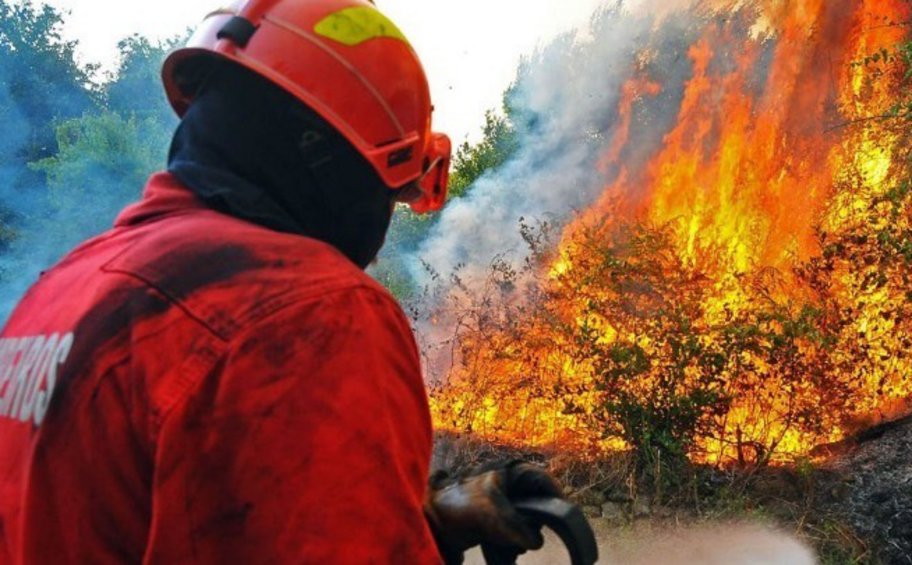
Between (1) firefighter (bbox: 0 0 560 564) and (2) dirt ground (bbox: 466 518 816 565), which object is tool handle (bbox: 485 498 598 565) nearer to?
(1) firefighter (bbox: 0 0 560 564)

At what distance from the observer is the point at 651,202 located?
9844 mm

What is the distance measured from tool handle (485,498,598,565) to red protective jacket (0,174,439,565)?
34cm

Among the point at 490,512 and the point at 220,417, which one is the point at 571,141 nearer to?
the point at 490,512

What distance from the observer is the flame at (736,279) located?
6754 mm

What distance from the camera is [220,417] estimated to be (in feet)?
3.37

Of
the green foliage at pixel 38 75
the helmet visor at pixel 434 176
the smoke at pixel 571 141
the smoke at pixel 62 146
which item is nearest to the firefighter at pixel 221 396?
the helmet visor at pixel 434 176

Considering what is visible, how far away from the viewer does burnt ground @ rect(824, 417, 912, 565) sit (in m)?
5.42

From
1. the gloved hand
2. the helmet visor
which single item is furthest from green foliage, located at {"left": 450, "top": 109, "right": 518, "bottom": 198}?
the gloved hand

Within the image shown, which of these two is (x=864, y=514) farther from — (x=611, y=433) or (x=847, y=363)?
(x=611, y=433)

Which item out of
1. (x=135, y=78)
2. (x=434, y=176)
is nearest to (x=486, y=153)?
(x=434, y=176)

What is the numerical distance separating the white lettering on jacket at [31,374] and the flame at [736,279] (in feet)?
19.8

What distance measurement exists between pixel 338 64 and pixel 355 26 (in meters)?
0.14

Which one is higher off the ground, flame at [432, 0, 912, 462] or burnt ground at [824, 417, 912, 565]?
flame at [432, 0, 912, 462]

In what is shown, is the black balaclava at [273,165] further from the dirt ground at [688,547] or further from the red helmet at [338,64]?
the dirt ground at [688,547]
